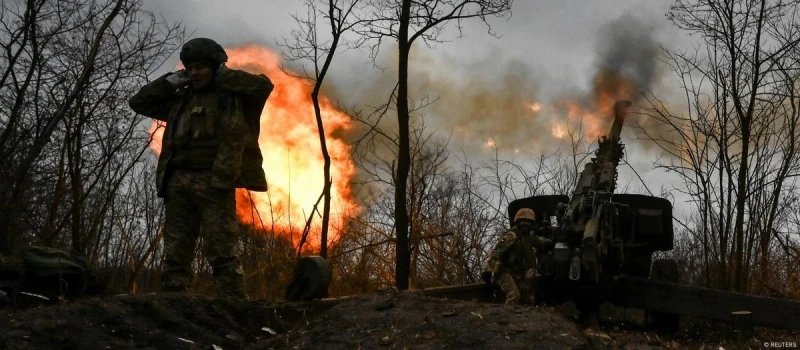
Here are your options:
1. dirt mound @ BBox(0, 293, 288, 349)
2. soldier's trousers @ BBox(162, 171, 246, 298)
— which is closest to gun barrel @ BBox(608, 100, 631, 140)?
soldier's trousers @ BBox(162, 171, 246, 298)

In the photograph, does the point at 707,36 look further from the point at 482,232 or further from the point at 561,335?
the point at 561,335

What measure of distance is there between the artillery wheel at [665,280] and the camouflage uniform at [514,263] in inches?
66.5

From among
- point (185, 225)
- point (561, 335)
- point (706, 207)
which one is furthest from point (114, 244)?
point (561, 335)

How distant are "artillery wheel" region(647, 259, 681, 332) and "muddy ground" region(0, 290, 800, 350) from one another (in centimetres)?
414

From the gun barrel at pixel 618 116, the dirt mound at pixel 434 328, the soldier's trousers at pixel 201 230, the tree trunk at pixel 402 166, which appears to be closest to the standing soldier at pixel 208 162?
Result: the soldier's trousers at pixel 201 230

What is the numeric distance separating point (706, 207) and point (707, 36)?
2354 mm

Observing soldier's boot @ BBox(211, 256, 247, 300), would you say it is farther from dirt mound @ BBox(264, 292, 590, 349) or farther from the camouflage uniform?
the camouflage uniform

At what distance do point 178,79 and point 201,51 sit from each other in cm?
45

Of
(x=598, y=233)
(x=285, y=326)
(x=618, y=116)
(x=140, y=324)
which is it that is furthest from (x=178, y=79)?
(x=618, y=116)

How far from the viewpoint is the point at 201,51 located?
23.1 ft

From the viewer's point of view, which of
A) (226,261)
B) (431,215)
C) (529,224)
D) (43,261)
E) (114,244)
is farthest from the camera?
(114,244)

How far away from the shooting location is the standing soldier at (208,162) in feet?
22.9

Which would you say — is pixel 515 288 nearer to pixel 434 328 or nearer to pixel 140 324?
pixel 434 328

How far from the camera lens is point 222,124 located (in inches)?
280
